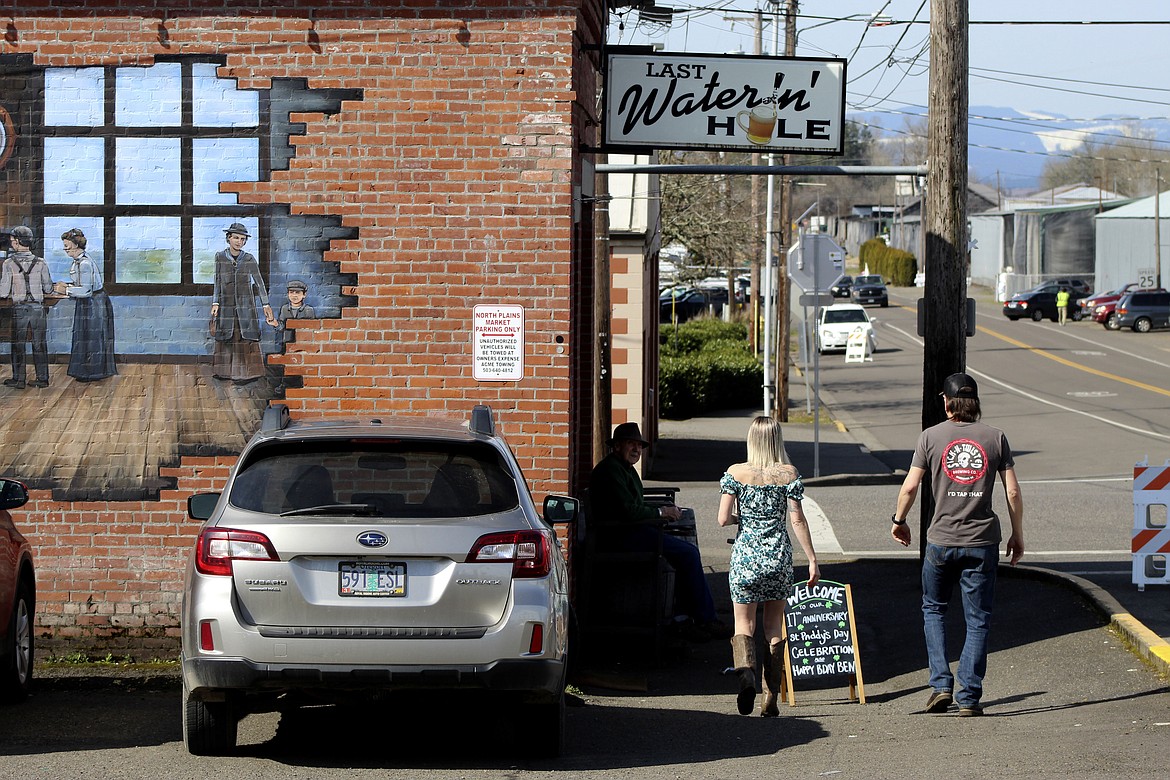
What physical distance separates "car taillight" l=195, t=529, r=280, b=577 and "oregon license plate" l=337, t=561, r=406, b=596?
0.97 feet

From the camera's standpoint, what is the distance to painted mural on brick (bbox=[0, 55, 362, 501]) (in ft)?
30.0

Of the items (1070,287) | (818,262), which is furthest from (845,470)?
(1070,287)

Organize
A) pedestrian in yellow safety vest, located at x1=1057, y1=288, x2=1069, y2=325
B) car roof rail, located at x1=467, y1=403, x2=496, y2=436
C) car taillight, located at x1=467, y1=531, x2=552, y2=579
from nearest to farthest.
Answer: car taillight, located at x1=467, y1=531, x2=552, y2=579
car roof rail, located at x1=467, y1=403, x2=496, y2=436
pedestrian in yellow safety vest, located at x1=1057, y1=288, x2=1069, y2=325

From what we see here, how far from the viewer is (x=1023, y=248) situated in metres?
96.9

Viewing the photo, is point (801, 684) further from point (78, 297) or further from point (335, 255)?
point (78, 297)

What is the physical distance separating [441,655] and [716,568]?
7.47 meters

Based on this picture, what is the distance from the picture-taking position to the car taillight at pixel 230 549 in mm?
6137

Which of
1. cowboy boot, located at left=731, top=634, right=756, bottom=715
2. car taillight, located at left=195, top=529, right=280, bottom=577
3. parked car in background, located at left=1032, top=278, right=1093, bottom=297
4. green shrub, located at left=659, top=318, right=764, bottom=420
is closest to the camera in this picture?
car taillight, located at left=195, top=529, right=280, bottom=577

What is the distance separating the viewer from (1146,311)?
60.9 metres

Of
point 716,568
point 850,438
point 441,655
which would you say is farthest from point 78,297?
point 850,438

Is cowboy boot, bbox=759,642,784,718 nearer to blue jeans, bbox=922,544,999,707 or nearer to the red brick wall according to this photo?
blue jeans, bbox=922,544,999,707

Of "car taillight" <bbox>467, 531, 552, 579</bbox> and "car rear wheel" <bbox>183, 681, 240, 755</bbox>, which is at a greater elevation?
"car taillight" <bbox>467, 531, 552, 579</bbox>

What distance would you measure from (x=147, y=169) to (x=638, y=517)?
396cm

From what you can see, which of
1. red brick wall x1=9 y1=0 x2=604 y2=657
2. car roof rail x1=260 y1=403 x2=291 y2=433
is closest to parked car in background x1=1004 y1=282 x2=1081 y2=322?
red brick wall x1=9 y1=0 x2=604 y2=657
